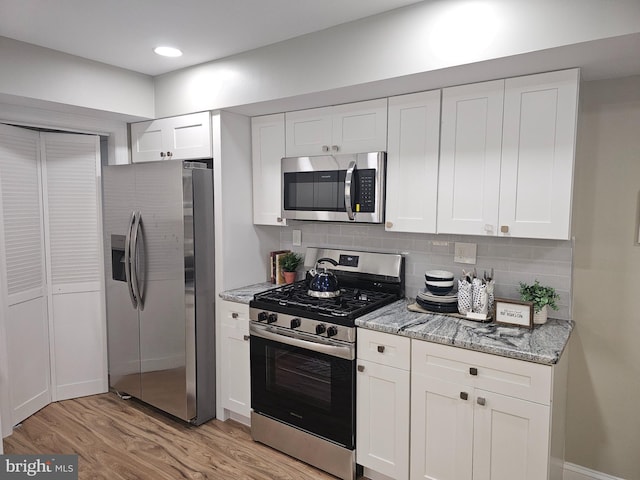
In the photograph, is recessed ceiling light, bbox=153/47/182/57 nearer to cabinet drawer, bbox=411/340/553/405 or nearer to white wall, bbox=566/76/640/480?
cabinet drawer, bbox=411/340/553/405

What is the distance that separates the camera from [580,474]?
8.09 feet

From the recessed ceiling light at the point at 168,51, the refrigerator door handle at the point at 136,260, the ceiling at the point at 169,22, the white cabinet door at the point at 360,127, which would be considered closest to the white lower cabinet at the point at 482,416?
the white cabinet door at the point at 360,127

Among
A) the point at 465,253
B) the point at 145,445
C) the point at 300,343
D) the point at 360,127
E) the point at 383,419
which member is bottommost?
the point at 145,445

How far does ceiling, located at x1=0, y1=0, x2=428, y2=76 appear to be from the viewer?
84.5 inches

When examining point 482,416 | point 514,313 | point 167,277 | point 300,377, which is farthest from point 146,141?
point 482,416

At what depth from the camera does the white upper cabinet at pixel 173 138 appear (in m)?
3.15

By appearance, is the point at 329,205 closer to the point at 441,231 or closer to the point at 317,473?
the point at 441,231

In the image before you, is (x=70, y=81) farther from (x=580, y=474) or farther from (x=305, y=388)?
(x=580, y=474)

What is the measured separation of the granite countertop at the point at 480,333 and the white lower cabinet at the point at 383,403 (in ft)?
0.25

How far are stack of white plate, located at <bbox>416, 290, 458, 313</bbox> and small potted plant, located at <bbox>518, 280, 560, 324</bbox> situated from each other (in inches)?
14.3

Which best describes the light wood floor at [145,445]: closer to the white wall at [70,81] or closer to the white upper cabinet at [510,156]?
the white upper cabinet at [510,156]

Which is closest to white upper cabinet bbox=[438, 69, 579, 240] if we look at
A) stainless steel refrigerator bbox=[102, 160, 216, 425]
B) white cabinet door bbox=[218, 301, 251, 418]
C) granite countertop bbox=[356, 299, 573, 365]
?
granite countertop bbox=[356, 299, 573, 365]

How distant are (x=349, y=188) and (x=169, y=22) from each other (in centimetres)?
134

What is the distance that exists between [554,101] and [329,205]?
1380 mm
